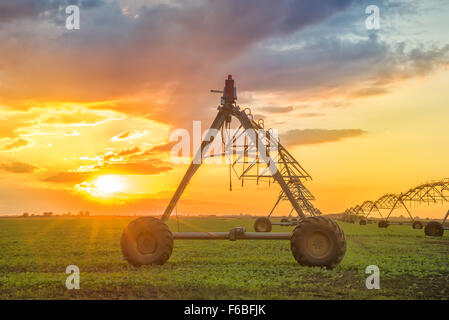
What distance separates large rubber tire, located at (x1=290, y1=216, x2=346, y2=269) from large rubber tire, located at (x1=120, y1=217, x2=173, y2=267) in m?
4.37

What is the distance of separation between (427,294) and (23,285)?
10.5m

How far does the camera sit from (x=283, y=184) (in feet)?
59.0

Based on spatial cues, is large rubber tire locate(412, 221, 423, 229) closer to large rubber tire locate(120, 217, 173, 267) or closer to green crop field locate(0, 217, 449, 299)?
green crop field locate(0, 217, 449, 299)

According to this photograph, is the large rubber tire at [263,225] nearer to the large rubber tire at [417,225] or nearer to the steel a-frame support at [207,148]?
the steel a-frame support at [207,148]

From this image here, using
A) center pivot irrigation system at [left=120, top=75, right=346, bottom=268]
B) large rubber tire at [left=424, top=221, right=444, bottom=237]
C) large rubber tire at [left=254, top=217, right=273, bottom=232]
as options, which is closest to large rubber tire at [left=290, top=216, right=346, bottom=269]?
center pivot irrigation system at [left=120, top=75, right=346, bottom=268]

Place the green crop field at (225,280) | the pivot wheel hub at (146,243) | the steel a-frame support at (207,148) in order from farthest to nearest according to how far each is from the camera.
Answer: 1. the steel a-frame support at (207,148)
2. the pivot wheel hub at (146,243)
3. the green crop field at (225,280)

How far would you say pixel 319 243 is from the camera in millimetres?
14148

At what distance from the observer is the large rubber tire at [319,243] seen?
1384 centimetres

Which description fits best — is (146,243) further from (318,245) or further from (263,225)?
(263,225)

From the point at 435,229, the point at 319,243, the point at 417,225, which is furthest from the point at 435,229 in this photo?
the point at 319,243

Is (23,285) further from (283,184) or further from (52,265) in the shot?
(283,184)

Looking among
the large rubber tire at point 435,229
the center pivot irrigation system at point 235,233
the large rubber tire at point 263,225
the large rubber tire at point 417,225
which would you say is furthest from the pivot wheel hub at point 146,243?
the large rubber tire at point 417,225

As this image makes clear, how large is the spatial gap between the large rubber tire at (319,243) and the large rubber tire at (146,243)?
4370 mm

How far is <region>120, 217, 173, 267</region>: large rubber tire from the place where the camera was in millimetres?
→ 15297
